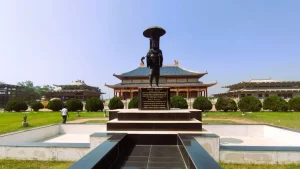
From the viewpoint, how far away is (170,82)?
4428cm

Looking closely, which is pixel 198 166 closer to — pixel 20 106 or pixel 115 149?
pixel 115 149

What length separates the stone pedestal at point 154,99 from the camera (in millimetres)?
8771

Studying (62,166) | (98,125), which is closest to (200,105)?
(98,125)

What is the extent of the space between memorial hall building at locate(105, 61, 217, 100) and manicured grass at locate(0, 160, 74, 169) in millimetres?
36853

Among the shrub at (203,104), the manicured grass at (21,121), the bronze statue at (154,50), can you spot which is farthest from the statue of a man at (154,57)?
the shrub at (203,104)

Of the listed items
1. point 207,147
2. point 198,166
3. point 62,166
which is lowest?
point 62,166

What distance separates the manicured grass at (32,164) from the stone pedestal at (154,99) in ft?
12.9

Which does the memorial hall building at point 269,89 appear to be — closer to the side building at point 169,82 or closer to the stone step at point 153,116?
the side building at point 169,82

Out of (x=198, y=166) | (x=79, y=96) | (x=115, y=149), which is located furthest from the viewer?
(x=79, y=96)

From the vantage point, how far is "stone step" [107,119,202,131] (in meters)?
7.02

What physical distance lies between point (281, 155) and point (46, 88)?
78440 millimetres

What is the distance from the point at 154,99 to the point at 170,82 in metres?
35.7

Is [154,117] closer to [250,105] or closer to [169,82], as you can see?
[250,105]

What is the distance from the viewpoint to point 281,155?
5582mm
